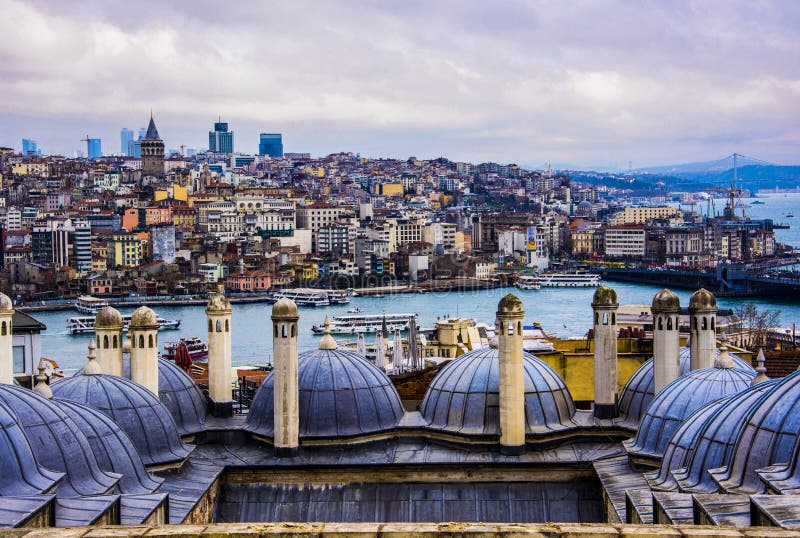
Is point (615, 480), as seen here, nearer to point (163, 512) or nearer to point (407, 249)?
point (163, 512)

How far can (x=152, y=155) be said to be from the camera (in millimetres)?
90000

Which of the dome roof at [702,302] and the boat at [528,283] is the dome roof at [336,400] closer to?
the dome roof at [702,302]

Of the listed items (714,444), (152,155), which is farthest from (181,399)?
(152,155)

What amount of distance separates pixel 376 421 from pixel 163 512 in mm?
2407

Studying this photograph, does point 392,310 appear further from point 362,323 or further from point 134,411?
point 134,411

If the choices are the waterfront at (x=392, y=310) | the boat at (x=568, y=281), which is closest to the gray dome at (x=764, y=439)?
the waterfront at (x=392, y=310)

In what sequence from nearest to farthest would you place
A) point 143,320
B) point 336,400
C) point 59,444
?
point 59,444 < point 336,400 < point 143,320

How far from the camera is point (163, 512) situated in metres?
6.51

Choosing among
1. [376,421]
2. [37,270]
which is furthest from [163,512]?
[37,270]

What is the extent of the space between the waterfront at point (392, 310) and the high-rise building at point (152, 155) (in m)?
38.2

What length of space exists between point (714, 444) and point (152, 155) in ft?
284

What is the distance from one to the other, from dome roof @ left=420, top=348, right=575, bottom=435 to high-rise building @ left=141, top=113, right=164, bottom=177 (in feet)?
270

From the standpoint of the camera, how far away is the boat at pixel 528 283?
5706 centimetres

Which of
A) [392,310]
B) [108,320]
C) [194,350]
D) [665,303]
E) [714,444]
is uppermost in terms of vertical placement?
[665,303]
